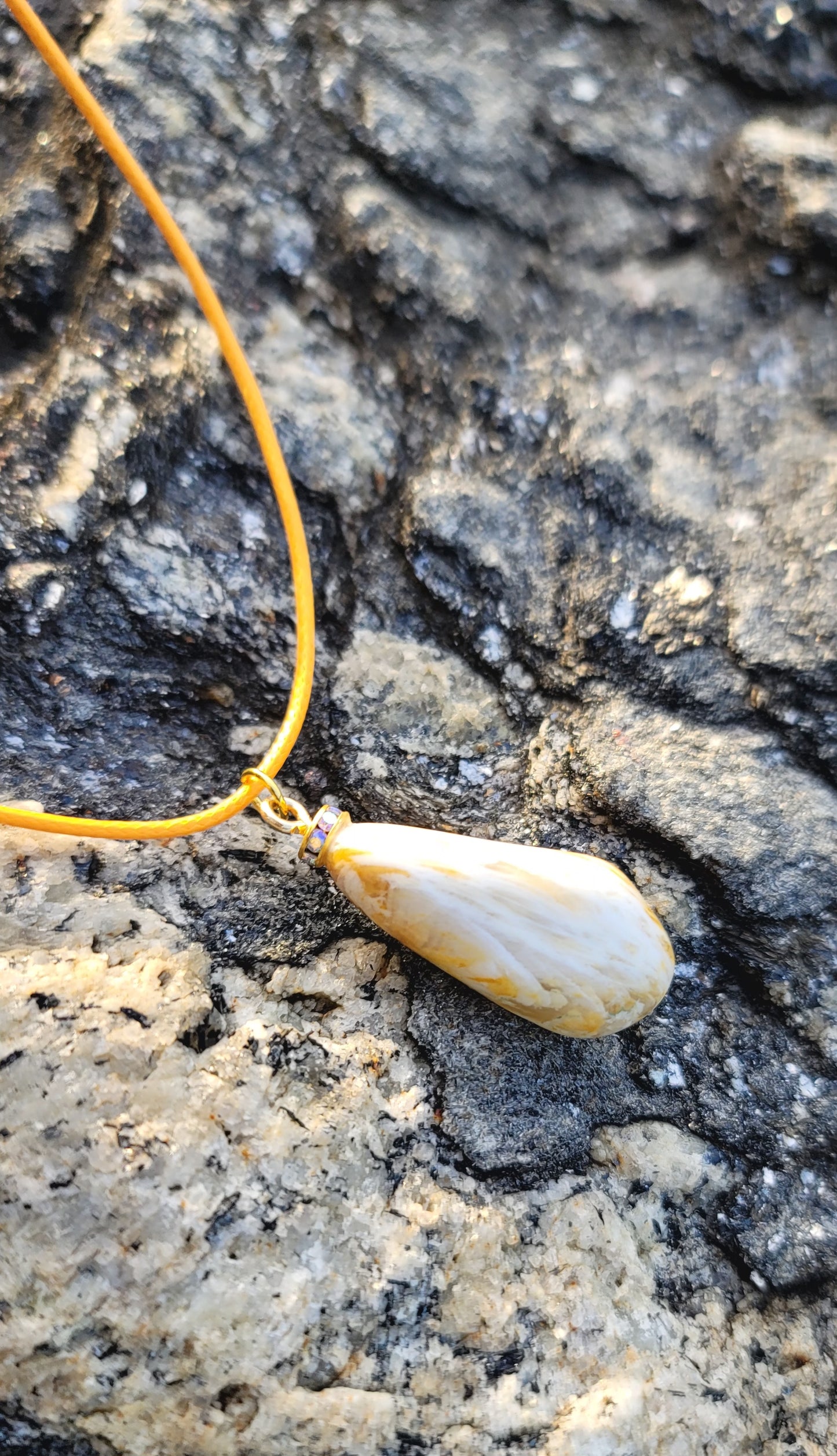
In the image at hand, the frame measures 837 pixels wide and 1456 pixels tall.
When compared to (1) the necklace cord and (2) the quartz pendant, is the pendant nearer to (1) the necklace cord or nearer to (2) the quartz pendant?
(2) the quartz pendant

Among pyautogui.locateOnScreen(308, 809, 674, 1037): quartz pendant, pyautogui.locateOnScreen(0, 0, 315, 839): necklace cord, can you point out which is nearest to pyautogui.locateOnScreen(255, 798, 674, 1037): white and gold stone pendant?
pyautogui.locateOnScreen(308, 809, 674, 1037): quartz pendant

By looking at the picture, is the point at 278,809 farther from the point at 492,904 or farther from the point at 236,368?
the point at 236,368

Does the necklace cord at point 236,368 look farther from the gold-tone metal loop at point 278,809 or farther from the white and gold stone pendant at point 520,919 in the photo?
the white and gold stone pendant at point 520,919

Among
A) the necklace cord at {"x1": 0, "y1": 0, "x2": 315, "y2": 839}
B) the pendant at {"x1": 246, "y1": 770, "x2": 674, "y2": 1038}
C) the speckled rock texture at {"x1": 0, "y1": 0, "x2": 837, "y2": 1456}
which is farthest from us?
the necklace cord at {"x1": 0, "y1": 0, "x2": 315, "y2": 839}

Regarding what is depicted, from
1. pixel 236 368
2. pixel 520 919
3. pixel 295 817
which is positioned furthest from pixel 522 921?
pixel 236 368

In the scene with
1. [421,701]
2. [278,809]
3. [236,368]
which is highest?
[236,368]

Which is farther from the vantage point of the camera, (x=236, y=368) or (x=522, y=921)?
(x=236, y=368)

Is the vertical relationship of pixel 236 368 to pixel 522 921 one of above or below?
above
